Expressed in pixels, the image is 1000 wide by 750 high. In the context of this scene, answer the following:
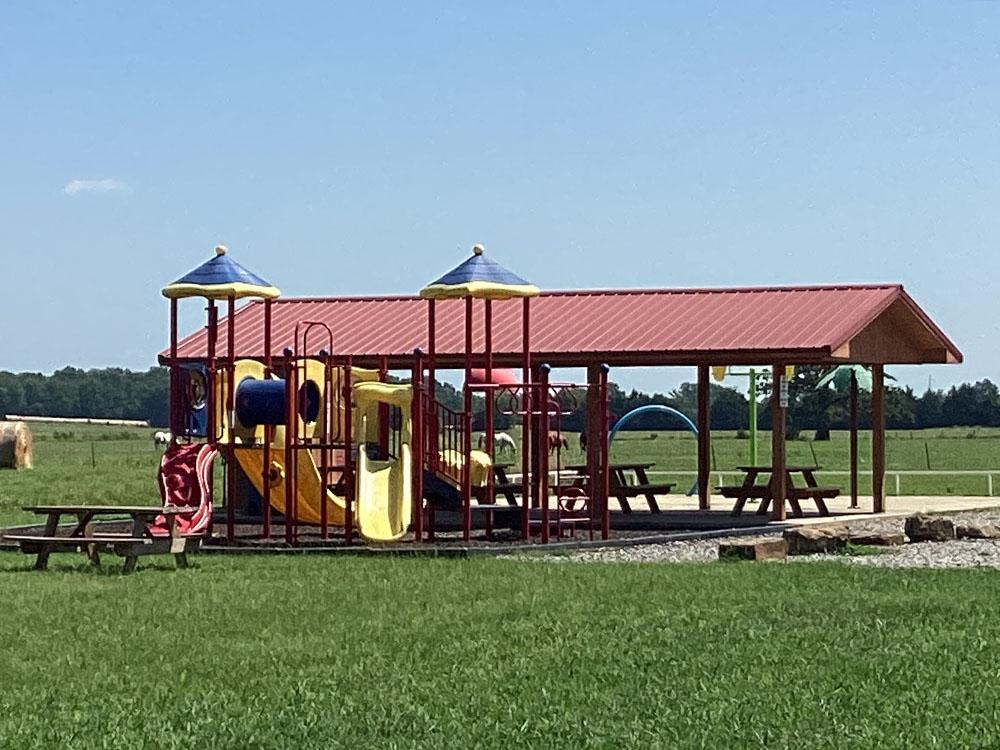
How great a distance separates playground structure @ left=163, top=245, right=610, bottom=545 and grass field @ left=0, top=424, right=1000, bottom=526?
5.09 meters

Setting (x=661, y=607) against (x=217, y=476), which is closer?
(x=661, y=607)

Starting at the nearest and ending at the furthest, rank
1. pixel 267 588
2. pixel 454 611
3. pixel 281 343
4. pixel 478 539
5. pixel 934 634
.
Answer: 1. pixel 934 634
2. pixel 454 611
3. pixel 267 588
4. pixel 478 539
5. pixel 281 343

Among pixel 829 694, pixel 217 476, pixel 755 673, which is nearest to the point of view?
pixel 829 694

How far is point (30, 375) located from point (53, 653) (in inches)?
4152

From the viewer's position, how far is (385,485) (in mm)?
20219

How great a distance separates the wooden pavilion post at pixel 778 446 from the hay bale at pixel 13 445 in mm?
24472

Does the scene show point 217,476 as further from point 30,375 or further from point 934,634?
point 30,375

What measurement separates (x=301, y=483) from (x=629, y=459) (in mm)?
38387

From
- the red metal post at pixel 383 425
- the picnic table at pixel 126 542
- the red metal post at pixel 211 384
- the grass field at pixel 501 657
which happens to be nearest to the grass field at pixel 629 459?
the red metal post at pixel 211 384

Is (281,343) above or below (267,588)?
above

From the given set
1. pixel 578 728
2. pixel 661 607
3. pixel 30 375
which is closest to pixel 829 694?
pixel 578 728

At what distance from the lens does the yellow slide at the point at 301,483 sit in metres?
21.1

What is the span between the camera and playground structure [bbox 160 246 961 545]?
66.0 ft

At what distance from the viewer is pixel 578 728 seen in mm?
8828
